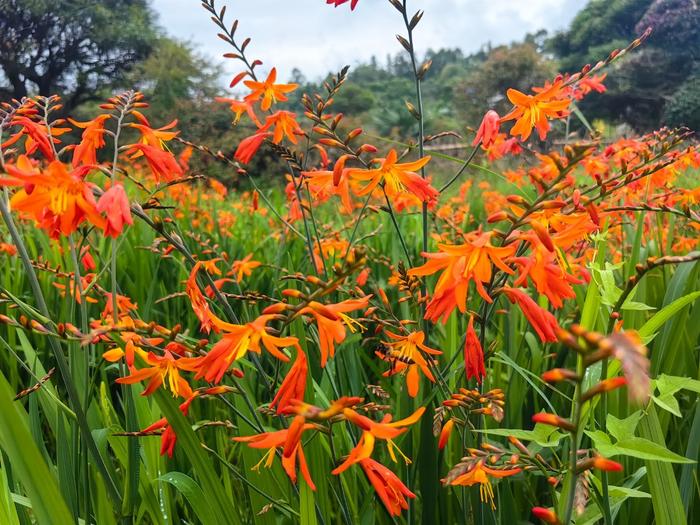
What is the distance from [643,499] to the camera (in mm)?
1190

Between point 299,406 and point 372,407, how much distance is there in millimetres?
271

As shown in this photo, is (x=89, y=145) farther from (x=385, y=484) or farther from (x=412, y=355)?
Answer: (x=385, y=484)

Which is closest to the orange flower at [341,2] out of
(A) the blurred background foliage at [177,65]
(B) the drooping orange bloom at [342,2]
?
(B) the drooping orange bloom at [342,2]

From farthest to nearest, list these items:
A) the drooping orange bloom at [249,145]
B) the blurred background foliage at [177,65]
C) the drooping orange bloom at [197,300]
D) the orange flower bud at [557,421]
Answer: the blurred background foliage at [177,65] < the drooping orange bloom at [249,145] < the drooping orange bloom at [197,300] < the orange flower bud at [557,421]

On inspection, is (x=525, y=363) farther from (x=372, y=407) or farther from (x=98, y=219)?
(x=98, y=219)

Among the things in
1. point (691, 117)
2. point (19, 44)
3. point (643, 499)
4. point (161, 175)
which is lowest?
point (643, 499)

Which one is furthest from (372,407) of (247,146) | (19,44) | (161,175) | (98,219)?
(19,44)

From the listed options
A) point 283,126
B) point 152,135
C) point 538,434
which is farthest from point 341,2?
point 538,434

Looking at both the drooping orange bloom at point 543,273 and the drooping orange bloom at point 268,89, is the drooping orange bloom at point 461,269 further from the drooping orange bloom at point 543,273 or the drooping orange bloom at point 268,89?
the drooping orange bloom at point 268,89

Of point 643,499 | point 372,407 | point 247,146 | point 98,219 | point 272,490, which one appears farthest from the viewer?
point 247,146

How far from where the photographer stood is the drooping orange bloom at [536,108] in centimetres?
122

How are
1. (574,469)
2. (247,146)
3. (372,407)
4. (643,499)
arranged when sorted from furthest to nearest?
(247,146), (643,499), (372,407), (574,469)

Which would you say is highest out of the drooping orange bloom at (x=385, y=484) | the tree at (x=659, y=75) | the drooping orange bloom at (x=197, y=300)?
the tree at (x=659, y=75)

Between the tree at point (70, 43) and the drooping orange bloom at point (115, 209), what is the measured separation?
84.4ft
